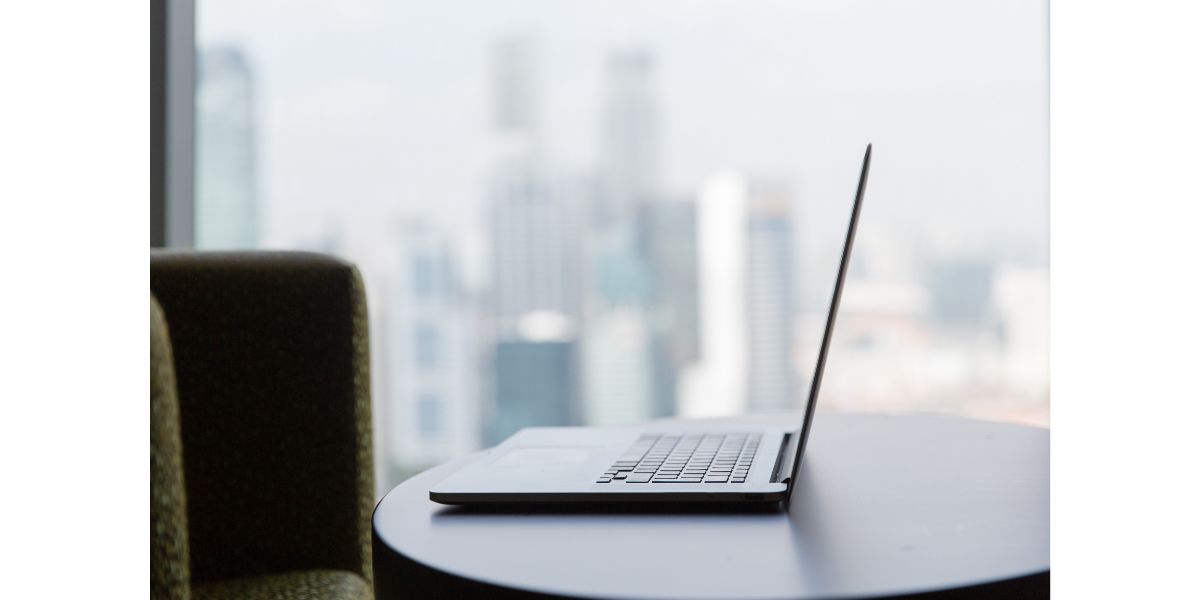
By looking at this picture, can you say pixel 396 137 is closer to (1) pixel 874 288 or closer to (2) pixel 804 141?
(2) pixel 804 141

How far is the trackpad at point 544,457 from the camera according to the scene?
0.67 metres

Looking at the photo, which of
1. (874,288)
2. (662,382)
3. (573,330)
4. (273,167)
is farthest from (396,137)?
(874,288)

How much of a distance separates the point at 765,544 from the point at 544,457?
0.84 feet

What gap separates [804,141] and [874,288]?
37 cm

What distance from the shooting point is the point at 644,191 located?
2.04 metres

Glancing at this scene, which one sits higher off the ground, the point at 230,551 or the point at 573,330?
the point at 573,330

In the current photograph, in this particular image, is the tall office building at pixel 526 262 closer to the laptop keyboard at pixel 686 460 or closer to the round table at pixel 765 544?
the laptop keyboard at pixel 686 460

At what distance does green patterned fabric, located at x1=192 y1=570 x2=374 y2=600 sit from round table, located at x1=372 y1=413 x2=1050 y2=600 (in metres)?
0.25

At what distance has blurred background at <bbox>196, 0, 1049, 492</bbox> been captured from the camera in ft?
6.27

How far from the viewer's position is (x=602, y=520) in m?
0.53

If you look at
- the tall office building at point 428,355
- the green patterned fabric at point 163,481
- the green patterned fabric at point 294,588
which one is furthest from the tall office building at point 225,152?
the green patterned fabric at point 163,481
